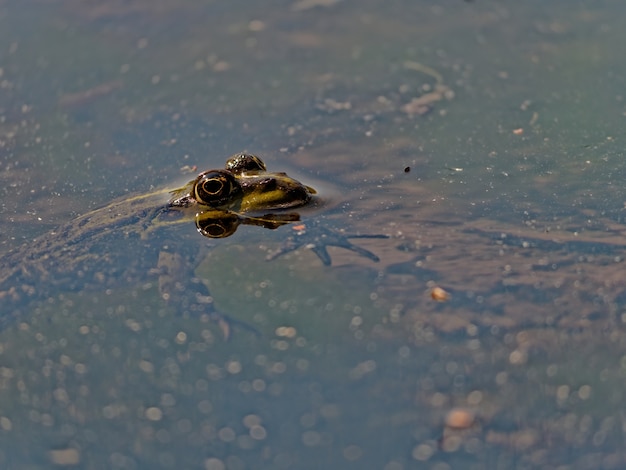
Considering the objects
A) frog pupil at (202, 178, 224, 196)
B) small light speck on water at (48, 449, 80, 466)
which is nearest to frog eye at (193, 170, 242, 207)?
frog pupil at (202, 178, 224, 196)

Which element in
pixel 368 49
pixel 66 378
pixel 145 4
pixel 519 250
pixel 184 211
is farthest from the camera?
pixel 145 4

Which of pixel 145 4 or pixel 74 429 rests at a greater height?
pixel 145 4

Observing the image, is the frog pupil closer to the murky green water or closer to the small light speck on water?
the murky green water

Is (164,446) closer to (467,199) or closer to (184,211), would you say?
(184,211)

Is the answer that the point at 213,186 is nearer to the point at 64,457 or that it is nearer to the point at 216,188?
the point at 216,188

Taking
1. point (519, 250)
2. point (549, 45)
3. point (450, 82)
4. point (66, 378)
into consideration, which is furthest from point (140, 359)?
point (549, 45)

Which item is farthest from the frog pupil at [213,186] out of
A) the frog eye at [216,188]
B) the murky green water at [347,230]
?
the murky green water at [347,230]
